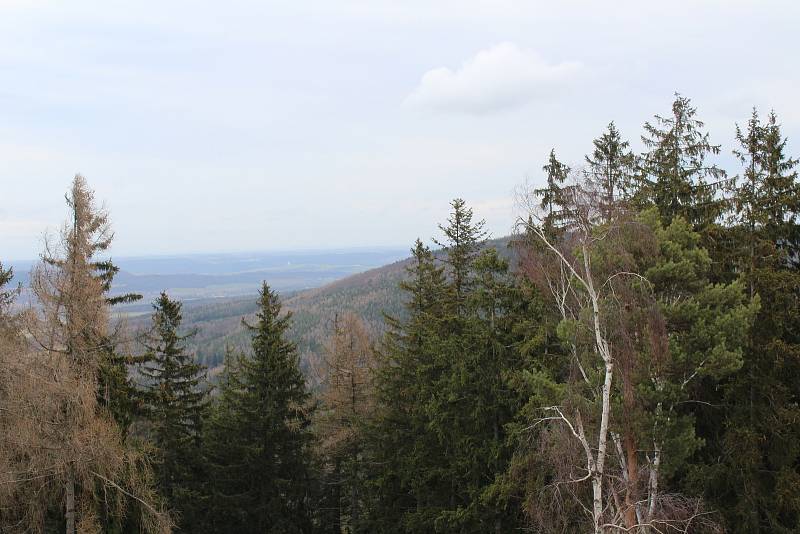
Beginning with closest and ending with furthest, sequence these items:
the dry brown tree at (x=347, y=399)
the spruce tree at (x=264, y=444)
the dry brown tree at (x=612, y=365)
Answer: the dry brown tree at (x=612, y=365) → the spruce tree at (x=264, y=444) → the dry brown tree at (x=347, y=399)

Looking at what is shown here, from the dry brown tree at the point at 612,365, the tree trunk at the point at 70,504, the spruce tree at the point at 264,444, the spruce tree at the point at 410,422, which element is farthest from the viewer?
the spruce tree at the point at 264,444

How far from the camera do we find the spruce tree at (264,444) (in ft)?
65.5

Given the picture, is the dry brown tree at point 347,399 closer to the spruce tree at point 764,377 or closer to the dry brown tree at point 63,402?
the dry brown tree at point 63,402

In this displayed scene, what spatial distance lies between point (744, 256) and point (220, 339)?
188 meters

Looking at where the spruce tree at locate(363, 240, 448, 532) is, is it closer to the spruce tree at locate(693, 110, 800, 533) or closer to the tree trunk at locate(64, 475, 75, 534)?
the spruce tree at locate(693, 110, 800, 533)

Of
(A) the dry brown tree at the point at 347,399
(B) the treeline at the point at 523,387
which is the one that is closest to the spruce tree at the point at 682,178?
(B) the treeline at the point at 523,387

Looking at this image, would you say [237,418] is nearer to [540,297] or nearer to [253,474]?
[253,474]

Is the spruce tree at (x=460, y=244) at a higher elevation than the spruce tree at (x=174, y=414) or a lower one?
higher

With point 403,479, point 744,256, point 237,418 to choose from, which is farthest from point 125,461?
point 744,256

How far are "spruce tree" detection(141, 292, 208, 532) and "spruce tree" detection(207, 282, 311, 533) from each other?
107cm

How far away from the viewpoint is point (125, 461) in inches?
494

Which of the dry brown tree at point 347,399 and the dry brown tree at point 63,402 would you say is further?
the dry brown tree at point 347,399

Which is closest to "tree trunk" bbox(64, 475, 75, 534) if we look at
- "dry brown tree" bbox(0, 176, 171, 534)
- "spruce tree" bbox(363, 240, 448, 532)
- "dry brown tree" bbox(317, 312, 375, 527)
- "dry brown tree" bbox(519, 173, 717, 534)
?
"dry brown tree" bbox(0, 176, 171, 534)

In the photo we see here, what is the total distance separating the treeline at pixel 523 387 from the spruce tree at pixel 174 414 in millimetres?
79
